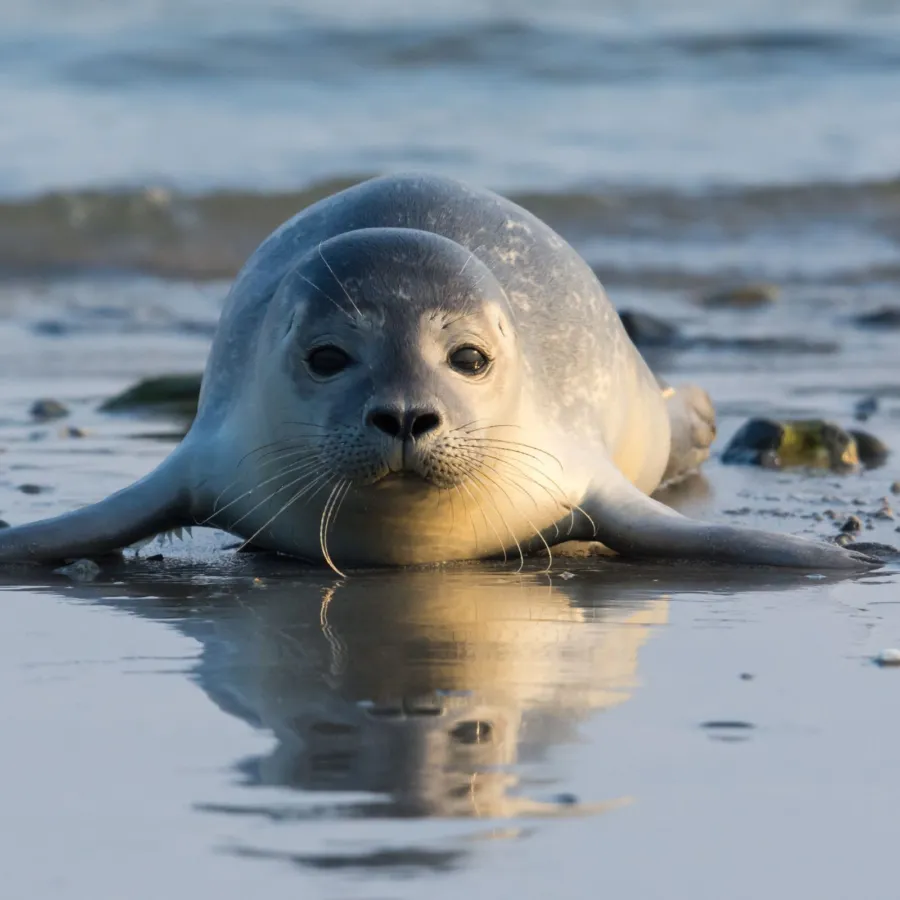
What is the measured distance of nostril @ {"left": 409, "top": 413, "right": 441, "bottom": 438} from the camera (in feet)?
14.6

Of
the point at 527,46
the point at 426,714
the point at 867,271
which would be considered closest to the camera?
the point at 426,714

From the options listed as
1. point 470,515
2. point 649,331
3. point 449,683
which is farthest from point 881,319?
point 449,683

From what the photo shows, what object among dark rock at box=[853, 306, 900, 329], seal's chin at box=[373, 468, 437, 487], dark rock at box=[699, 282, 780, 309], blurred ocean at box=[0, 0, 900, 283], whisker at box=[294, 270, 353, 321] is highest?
blurred ocean at box=[0, 0, 900, 283]

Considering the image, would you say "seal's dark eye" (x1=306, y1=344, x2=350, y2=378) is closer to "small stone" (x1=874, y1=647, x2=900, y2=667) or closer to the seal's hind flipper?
"small stone" (x1=874, y1=647, x2=900, y2=667)

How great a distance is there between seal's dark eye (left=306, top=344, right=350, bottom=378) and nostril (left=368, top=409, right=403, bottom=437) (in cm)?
27

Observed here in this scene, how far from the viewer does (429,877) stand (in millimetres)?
2580

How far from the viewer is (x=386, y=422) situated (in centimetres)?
445

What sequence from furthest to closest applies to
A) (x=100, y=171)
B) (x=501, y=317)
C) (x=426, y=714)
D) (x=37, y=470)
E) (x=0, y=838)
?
(x=100, y=171), (x=37, y=470), (x=501, y=317), (x=426, y=714), (x=0, y=838)

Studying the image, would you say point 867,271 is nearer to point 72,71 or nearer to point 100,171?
point 100,171

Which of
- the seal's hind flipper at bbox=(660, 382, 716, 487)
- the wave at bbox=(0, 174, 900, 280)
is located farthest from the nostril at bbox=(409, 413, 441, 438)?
the wave at bbox=(0, 174, 900, 280)

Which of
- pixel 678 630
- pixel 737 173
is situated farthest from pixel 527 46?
pixel 678 630

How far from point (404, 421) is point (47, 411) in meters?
3.92

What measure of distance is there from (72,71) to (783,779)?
22.7 m

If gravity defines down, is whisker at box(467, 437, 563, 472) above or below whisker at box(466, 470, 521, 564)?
above
